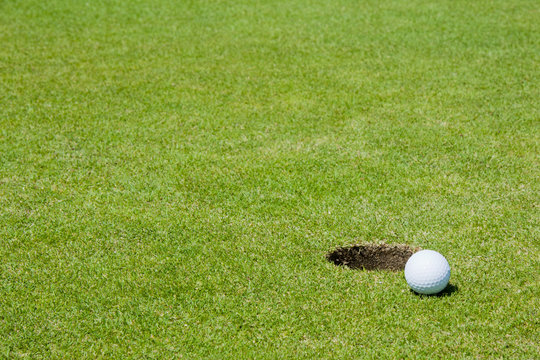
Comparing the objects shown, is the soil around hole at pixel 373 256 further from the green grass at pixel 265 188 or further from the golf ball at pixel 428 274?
the golf ball at pixel 428 274

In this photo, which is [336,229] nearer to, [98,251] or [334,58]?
[98,251]

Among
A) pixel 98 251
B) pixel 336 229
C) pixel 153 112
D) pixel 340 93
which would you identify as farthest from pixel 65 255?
pixel 340 93

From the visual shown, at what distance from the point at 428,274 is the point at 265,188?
2.52 m

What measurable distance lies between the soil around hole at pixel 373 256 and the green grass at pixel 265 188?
12cm

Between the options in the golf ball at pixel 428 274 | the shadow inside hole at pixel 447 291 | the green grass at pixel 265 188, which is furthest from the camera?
the shadow inside hole at pixel 447 291

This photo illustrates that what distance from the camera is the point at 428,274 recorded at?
15.9 ft

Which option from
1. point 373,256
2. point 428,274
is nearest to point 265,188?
point 373,256

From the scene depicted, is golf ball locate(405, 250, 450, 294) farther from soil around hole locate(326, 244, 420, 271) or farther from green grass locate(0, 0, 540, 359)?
soil around hole locate(326, 244, 420, 271)

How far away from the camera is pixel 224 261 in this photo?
550 centimetres

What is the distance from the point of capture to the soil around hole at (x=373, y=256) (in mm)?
5508

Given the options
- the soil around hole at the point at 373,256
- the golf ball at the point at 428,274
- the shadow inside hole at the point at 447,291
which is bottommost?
the shadow inside hole at the point at 447,291

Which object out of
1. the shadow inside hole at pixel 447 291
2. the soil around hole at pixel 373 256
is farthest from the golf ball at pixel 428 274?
the soil around hole at pixel 373 256

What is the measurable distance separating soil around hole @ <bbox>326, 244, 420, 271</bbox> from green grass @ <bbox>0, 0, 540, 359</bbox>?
Answer: 12 cm

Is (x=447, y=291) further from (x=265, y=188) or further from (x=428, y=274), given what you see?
(x=265, y=188)
